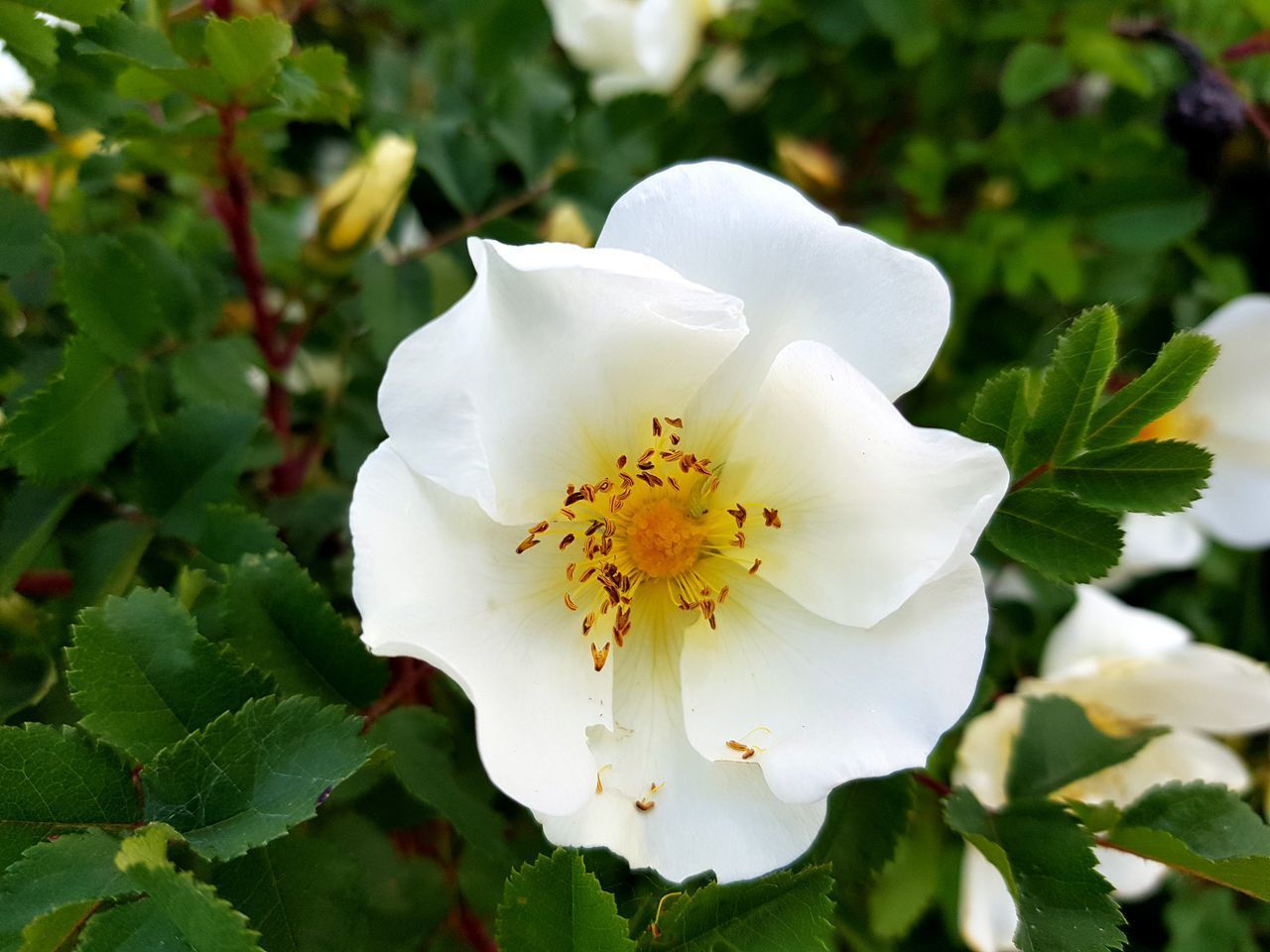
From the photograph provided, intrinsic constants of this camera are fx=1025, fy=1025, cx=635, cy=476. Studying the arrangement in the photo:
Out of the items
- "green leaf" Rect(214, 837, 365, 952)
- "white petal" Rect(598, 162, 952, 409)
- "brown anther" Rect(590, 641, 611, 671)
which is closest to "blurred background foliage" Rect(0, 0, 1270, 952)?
"green leaf" Rect(214, 837, 365, 952)

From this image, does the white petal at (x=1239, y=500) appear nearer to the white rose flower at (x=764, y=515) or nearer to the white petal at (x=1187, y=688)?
the white petal at (x=1187, y=688)

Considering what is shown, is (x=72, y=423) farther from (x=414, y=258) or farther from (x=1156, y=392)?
(x=1156, y=392)

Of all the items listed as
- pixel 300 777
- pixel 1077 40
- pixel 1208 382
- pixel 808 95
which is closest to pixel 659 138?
pixel 808 95

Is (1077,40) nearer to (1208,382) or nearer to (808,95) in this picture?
(808,95)

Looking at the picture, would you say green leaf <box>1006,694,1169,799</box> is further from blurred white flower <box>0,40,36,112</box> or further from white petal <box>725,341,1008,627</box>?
blurred white flower <box>0,40,36,112</box>

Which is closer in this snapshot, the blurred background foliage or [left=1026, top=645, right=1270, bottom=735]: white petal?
the blurred background foliage

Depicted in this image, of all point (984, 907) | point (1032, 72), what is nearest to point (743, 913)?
point (984, 907)
